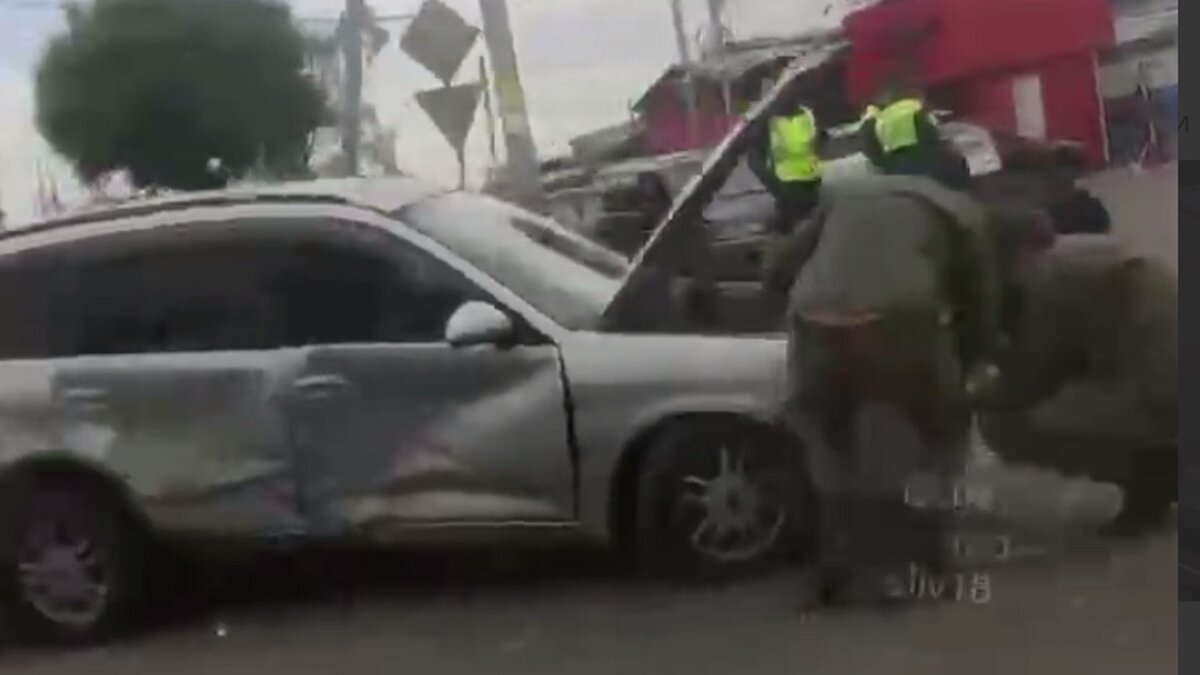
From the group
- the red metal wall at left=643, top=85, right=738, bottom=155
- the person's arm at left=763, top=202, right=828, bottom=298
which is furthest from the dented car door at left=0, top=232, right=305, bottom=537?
the person's arm at left=763, top=202, right=828, bottom=298

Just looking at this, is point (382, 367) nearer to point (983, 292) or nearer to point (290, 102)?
point (290, 102)

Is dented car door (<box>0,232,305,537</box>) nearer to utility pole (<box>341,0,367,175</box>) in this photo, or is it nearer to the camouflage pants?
utility pole (<box>341,0,367,175</box>)

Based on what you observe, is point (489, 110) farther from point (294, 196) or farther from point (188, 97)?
point (188, 97)

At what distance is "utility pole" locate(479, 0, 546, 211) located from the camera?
126 inches

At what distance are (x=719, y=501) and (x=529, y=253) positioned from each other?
613 mm

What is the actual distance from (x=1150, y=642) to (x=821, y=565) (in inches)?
24.9

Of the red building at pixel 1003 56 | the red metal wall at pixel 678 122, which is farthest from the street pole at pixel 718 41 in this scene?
the red building at pixel 1003 56

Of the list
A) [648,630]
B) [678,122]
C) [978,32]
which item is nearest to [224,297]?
[678,122]

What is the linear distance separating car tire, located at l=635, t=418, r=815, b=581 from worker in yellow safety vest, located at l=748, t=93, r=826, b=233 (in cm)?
43

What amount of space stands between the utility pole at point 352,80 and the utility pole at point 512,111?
0.78ft

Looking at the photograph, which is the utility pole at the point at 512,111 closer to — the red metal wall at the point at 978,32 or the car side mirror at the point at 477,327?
the car side mirror at the point at 477,327

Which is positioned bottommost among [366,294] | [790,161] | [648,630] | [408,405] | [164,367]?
[648,630]

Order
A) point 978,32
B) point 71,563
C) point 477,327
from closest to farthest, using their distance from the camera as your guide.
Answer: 1. point 978,32
2. point 477,327
3. point 71,563

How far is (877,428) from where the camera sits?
319 centimetres
